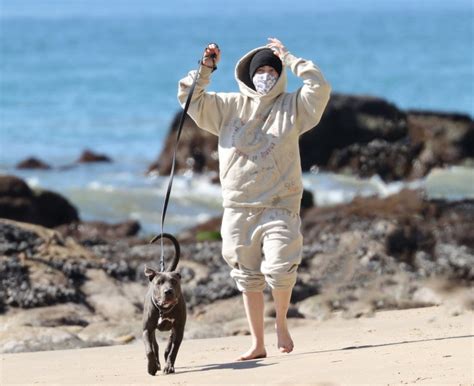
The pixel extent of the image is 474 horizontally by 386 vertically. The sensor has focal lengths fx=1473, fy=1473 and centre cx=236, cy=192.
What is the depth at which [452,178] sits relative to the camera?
24656mm

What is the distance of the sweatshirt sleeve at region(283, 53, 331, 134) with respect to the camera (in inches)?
356

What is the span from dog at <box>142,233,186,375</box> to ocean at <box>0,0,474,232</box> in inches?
508

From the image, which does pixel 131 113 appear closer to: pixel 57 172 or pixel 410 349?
pixel 57 172

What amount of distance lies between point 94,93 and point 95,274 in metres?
34.9

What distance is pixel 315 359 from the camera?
879 centimetres

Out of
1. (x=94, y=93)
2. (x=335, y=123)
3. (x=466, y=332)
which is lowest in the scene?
(x=466, y=332)

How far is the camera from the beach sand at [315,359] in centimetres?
812

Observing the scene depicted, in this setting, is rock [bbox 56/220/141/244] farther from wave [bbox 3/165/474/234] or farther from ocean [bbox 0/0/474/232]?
ocean [bbox 0/0/474/232]

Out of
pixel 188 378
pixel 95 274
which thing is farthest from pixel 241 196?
pixel 95 274

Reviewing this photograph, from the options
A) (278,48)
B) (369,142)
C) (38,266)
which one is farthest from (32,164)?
(278,48)

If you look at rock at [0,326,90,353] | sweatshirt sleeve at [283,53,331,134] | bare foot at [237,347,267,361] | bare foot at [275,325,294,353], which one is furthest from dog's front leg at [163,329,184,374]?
rock at [0,326,90,353]

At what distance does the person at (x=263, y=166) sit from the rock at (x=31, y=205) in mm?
9884

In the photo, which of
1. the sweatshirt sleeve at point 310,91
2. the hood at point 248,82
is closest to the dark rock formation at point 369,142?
the hood at point 248,82

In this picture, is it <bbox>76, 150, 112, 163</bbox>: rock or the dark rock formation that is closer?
the dark rock formation
